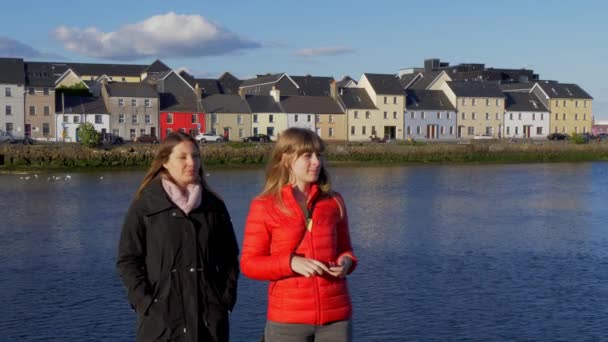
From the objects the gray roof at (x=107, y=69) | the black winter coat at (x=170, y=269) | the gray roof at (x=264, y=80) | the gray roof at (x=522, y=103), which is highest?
the gray roof at (x=107, y=69)

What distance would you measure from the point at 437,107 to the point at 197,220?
8662 centimetres

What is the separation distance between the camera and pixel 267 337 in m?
5.16

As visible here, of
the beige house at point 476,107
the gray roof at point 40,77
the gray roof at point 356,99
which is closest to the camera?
the gray roof at point 40,77

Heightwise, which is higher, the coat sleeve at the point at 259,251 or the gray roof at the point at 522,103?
the gray roof at the point at 522,103

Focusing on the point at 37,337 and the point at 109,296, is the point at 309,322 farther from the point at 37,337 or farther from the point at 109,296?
the point at 109,296

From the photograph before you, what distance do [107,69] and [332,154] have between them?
62214 millimetres

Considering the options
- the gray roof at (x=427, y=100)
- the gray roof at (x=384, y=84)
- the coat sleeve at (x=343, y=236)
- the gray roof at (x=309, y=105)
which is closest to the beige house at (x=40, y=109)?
the gray roof at (x=309, y=105)

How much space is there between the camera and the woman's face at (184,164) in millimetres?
5426

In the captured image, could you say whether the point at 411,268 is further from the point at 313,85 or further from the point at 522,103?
the point at 522,103

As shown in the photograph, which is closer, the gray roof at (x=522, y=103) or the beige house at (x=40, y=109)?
the beige house at (x=40, y=109)

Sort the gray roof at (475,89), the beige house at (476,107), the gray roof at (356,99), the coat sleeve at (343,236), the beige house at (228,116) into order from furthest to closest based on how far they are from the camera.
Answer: the gray roof at (475,89)
the beige house at (476,107)
the gray roof at (356,99)
the beige house at (228,116)
the coat sleeve at (343,236)

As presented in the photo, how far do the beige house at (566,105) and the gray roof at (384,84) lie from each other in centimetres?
2275

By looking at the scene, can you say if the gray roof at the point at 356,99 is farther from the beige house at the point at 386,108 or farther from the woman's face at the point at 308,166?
the woman's face at the point at 308,166

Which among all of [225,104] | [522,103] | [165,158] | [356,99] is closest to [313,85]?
[356,99]
